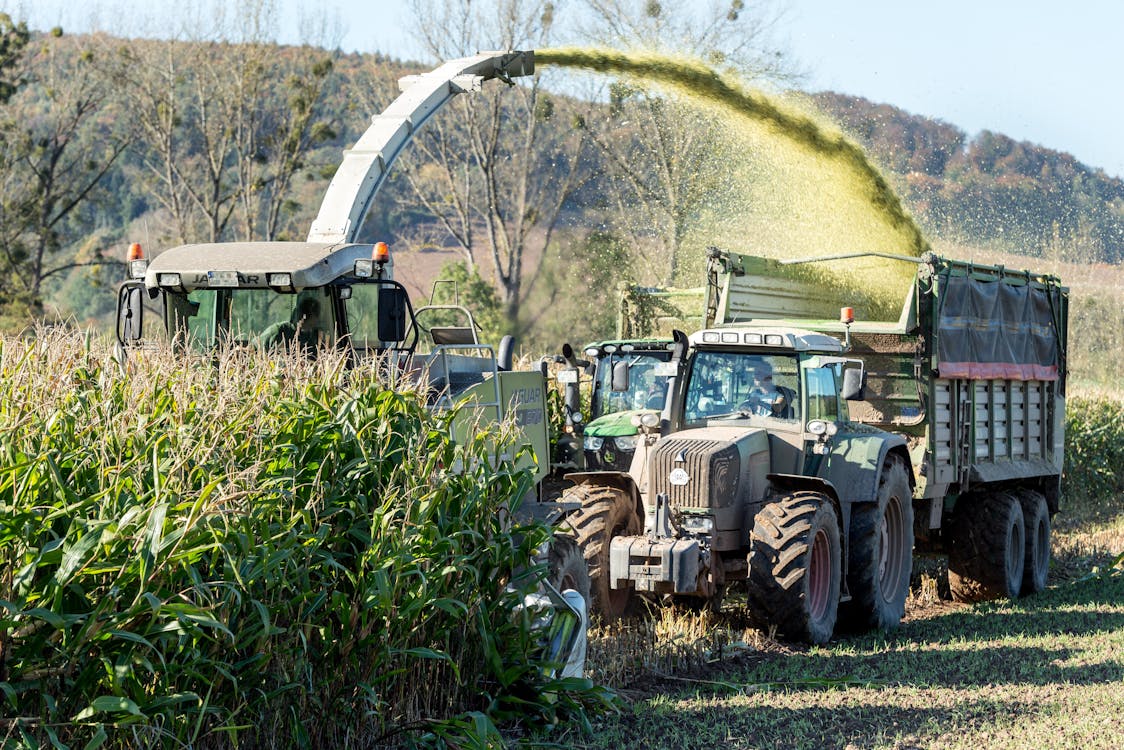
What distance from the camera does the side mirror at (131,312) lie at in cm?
795

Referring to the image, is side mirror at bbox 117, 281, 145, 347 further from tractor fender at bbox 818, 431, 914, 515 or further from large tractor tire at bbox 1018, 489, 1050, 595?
large tractor tire at bbox 1018, 489, 1050, 595

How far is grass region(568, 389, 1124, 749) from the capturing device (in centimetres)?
618

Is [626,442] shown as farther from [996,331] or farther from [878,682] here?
[996,331]

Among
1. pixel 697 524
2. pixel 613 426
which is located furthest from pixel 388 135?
pixel 697 524

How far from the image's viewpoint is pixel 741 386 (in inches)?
382

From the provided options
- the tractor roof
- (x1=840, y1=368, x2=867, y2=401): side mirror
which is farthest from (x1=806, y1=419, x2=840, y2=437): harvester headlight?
the tractor roof

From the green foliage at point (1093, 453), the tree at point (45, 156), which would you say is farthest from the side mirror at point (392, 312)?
the tree at point (45, 156)

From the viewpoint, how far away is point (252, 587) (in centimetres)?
474

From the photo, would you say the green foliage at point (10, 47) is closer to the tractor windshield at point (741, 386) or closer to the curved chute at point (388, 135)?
the curved chute at point (388, 135)

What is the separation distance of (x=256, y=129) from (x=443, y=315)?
7.46 m

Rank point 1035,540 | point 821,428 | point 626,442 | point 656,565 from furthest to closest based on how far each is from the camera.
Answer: point 1035,540
point 626,442
point 821,428
point 656,565

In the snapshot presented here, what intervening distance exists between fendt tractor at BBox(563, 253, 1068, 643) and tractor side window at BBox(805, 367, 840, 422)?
13 mm

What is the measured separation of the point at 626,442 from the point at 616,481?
0.82m

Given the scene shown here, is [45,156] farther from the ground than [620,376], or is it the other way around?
[45,156]
